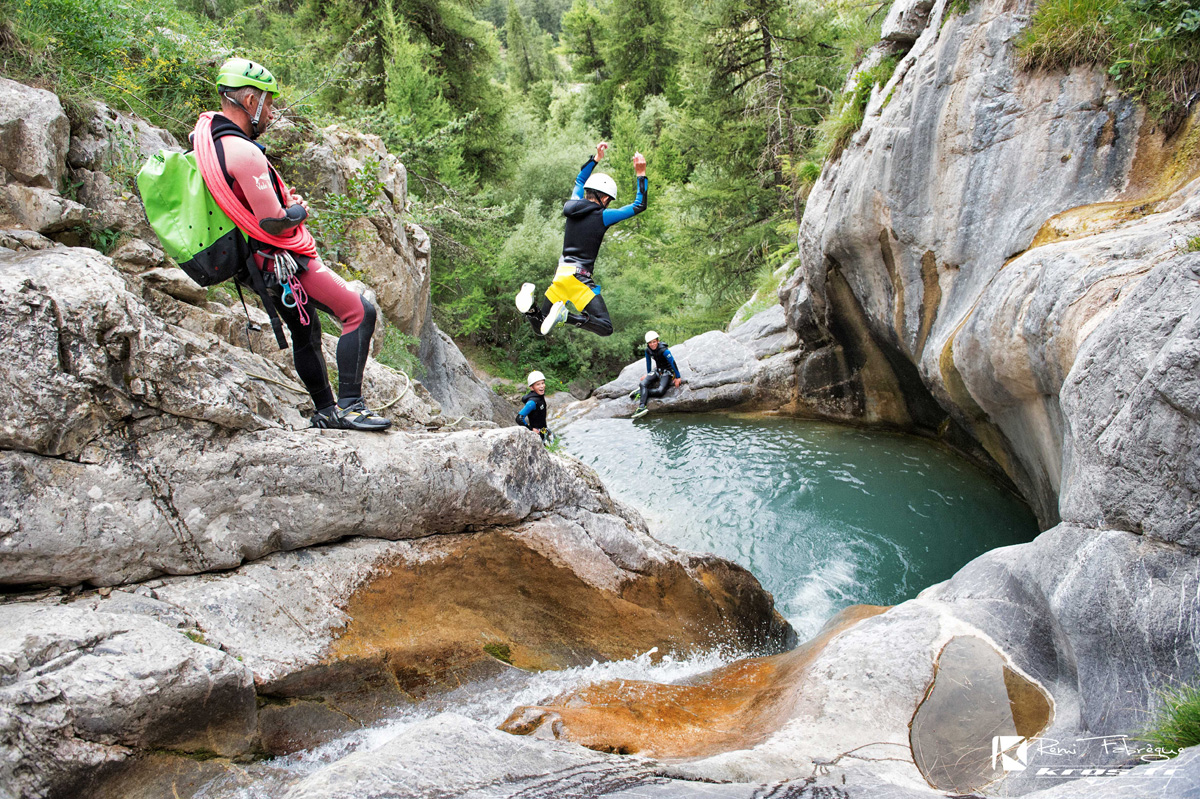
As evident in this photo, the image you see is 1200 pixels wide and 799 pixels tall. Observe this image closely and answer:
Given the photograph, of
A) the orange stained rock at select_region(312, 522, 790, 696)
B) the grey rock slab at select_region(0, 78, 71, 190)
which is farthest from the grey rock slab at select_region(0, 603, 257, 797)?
the grey rock slab at select_region(0, 78, 71, 190)

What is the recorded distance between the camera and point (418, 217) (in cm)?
1412

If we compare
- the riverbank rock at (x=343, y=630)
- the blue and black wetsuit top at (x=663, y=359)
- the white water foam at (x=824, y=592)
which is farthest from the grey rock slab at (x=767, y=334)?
the riverbank rock at (x=343, y=630)

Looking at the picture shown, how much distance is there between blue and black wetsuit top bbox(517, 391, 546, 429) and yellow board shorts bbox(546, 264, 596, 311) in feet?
6.90

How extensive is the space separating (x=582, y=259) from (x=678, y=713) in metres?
4.86

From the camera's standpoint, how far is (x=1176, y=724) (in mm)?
2752

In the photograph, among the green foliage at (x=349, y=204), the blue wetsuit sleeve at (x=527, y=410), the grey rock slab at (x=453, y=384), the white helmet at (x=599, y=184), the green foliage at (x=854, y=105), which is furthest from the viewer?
the grey rock slab at (x=453, y=384)

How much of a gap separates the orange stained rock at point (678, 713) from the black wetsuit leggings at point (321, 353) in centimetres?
249

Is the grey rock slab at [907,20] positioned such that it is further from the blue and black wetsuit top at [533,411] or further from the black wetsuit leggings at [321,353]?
the black wetsuit leggings at [321,353]

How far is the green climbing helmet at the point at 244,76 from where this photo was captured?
402 centimetres

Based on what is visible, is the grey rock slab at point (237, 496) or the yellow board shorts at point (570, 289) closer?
the grey rock slab at point (237, 496)

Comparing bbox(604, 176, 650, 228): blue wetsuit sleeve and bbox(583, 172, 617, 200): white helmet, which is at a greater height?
bbox(583, 172, 617, 200): white helmet

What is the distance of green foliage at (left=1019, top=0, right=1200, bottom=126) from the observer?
21.6 ft

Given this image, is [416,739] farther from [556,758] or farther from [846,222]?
[846,222]

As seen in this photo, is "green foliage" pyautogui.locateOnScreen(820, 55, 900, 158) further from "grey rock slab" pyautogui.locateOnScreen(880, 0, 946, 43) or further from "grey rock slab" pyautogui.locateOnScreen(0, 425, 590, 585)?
"grey rock slab" pyautogui.locateOnScreen(0, 425, 590, 585)
